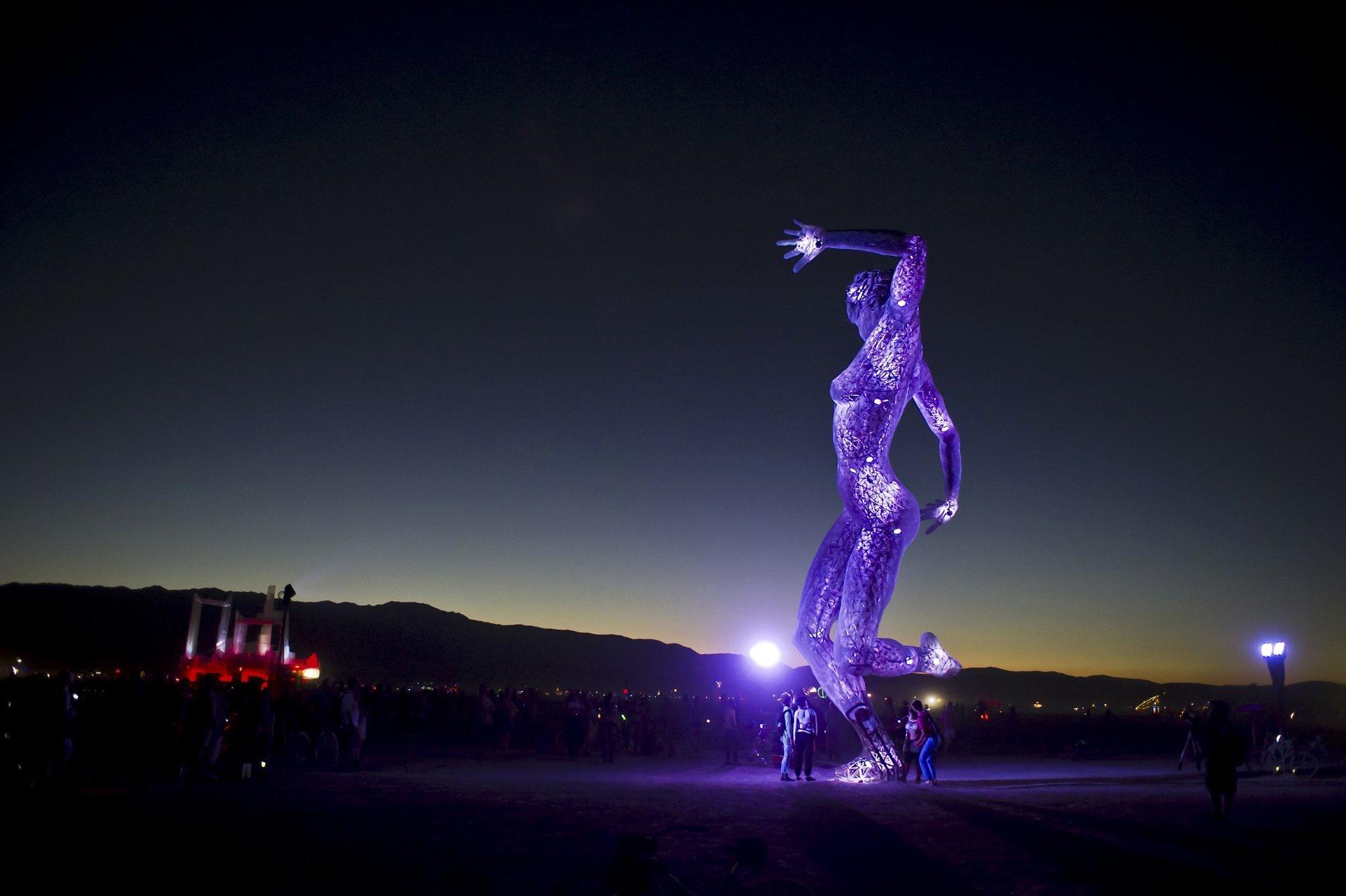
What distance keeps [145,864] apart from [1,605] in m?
109

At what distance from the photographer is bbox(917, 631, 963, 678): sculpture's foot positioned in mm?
12898

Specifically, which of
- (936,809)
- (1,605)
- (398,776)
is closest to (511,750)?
(398,776)

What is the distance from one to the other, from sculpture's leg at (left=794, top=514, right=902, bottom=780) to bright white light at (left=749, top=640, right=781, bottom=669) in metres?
4.83

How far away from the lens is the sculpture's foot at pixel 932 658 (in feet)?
42.3

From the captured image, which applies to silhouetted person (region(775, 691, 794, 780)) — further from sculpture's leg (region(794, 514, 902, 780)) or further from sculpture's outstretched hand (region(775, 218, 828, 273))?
sculpture's outstretched hand (region(775, 218, 828, 273))

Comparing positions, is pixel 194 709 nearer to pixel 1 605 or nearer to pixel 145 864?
pixel 145 864

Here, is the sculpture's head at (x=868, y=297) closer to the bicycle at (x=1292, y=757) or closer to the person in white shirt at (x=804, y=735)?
the person in white shirt at (x=804, y=735)

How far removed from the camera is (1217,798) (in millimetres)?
9352

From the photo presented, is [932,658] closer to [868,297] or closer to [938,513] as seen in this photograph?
[938,513]

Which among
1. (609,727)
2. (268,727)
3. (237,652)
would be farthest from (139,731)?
(237,652)

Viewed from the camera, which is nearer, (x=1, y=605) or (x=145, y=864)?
(x=145, y=864)

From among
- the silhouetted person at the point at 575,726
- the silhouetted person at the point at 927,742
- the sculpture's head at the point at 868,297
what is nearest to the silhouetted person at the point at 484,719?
the silhouetted person at the point at 575,726

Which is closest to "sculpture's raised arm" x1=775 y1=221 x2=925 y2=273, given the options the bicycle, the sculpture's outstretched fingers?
the sculpture's outstretched fingers

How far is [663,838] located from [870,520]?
19.3 ft
